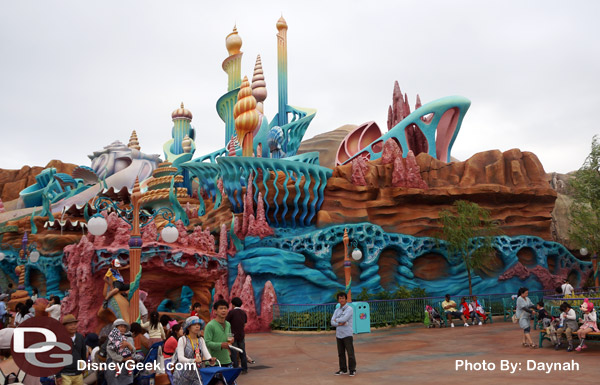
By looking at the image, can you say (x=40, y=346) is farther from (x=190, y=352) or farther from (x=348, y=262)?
(x=348, y=262)

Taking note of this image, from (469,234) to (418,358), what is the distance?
1342cm

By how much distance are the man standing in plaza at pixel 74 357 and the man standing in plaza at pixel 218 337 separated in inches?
59.4

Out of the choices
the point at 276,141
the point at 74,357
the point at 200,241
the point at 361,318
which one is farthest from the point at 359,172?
the point at 74,357

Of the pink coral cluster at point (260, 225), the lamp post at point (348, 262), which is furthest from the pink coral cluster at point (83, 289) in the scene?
the lamp post at point (348, 262)

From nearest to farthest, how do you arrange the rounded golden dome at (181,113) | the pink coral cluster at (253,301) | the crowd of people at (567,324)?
the crowd of people at (567,324) → the pink coral cluster at (253,301) → the rounded golden dome at (181,113)

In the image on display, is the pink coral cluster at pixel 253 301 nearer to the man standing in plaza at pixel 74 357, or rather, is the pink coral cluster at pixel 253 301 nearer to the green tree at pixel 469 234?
the green tree at pixel 469 234

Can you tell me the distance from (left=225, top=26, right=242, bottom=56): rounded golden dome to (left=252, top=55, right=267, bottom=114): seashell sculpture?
7.28 feet

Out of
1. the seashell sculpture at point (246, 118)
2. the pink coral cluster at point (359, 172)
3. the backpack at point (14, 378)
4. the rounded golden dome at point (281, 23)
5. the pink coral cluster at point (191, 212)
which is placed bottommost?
the backpack at point (14, 378)

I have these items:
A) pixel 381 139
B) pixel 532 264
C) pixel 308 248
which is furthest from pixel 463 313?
pixel 381 139

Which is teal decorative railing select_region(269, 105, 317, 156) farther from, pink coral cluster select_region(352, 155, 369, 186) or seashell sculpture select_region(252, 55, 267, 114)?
pink coral cluster select_region(352, 155, 369, 186)

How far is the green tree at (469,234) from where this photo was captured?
2339 cm

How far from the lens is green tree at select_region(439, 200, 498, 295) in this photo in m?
23.4

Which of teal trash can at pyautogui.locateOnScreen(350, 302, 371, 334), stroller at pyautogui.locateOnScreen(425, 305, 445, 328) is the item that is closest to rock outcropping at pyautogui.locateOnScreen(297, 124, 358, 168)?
stroller at pyautogui.locateOnScreen(425, 305, 445, 328)

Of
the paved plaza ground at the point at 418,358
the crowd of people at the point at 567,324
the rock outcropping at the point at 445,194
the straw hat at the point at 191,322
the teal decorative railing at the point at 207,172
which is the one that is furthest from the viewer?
the teal decorative railing at the point at 207,172
